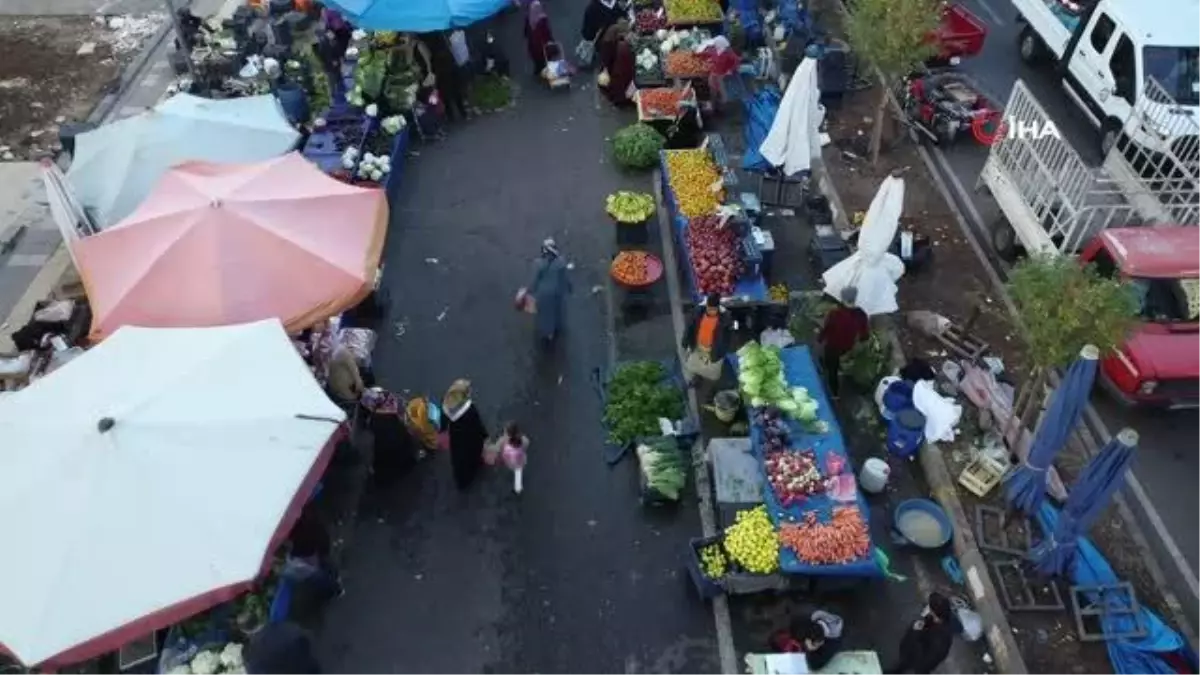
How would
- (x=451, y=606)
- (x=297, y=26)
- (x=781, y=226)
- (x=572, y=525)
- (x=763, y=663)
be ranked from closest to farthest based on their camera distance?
(x=763, y=663) → (x=451, y=606) → (x=572, y=525) → (x=781, y=226) → (x=297, y=26)

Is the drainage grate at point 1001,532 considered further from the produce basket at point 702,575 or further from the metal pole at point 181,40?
the metal pole at point 181,40

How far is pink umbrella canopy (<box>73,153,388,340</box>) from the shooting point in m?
9.90

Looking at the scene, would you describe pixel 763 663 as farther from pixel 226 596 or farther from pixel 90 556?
pixel 90 556

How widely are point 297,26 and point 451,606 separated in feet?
43.1

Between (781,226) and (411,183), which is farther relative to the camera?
(411,183)

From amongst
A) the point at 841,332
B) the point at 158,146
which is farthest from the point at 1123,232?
the point at 158,146

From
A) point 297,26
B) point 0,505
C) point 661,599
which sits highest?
point 0,505

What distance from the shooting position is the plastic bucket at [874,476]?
1023cm

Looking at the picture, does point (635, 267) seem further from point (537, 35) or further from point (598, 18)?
point (598, 18)

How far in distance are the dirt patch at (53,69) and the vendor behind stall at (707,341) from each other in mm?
11868

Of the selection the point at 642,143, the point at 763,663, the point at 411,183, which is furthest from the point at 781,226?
the point at 763,663

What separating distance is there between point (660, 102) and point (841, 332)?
6.63 m

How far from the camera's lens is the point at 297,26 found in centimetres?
1809

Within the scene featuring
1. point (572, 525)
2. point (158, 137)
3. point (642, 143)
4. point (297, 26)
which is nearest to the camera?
point (572, 525)
